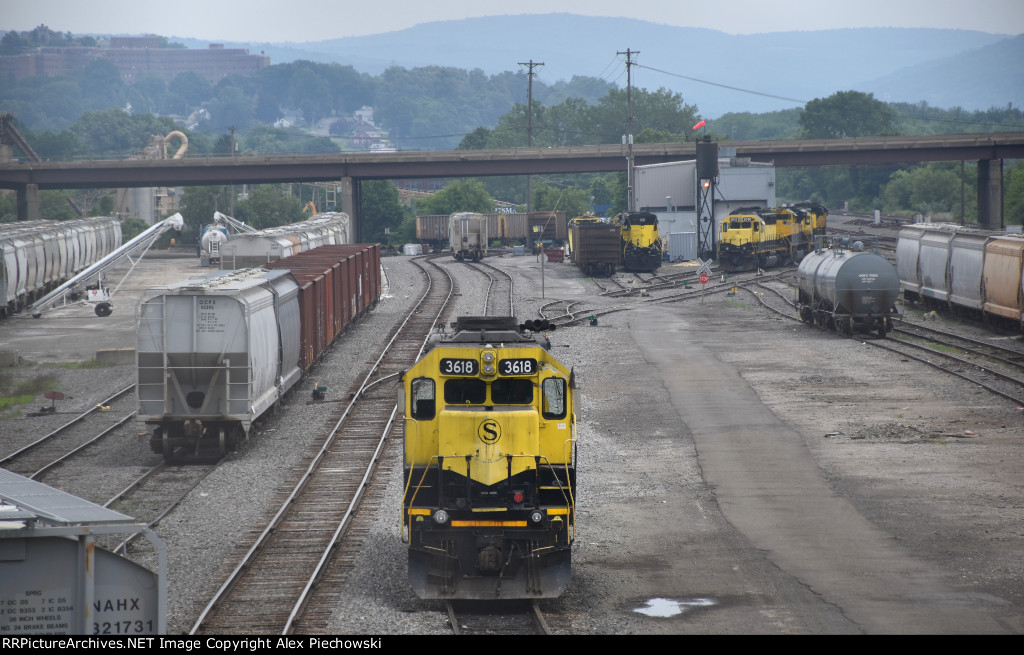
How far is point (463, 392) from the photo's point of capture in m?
13.7

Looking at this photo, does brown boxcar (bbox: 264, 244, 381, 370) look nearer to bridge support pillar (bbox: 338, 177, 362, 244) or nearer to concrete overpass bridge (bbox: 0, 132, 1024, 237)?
bridge support pillar (bbox: 338, 177, 362, 244)

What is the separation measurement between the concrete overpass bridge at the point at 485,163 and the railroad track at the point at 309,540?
6084 cm

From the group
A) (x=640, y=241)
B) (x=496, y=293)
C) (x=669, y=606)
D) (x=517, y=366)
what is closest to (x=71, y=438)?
(x=517, y=366)

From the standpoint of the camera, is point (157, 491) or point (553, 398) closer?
point (553, 398)

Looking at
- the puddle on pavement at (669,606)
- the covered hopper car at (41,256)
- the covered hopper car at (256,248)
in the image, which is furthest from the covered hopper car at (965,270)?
the covered hopper car at (41,256)

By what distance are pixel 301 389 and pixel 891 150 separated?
71.6 m

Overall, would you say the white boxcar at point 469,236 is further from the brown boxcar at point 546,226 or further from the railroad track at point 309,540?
the railroad track at point 309,540

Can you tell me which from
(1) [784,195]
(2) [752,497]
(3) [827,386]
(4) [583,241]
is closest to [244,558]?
(2) [752,497]

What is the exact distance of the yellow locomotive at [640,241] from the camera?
6719cm

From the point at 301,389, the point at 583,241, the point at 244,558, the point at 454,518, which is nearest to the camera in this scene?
the point at 454,518

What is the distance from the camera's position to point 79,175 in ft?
294

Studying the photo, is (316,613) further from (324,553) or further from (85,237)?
(85,237)

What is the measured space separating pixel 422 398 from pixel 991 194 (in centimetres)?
8590

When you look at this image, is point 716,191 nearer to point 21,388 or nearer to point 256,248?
A: point 256,248
